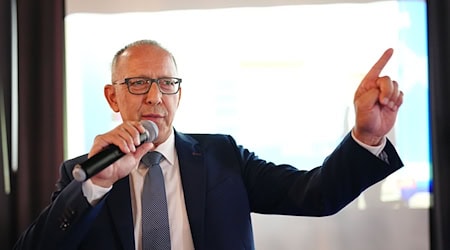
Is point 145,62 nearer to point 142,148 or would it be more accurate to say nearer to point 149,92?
point 149,92

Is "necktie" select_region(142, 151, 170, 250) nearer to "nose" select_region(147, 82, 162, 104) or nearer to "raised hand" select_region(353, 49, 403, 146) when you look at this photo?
"nose" select_region(147, 82, 162, 104)

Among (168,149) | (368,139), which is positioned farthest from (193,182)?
(368,139)

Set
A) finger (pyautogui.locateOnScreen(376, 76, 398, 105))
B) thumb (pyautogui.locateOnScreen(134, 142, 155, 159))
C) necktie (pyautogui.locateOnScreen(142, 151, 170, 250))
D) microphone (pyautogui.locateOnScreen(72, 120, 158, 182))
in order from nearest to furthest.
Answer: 1. microphone (pyautogui.locateOnScreen(72, 120, 158, 182))
2. finger (pyautogui.locateOnScreen(376, 76, 398, 105))
3. thumb (pyautogui.locateOnScreen(134, 142, 155, 159))
4. necktie (pyautogui.locateOnScreen(142, 151, 170, 250))

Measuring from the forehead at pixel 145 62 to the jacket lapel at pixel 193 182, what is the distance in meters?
0.23

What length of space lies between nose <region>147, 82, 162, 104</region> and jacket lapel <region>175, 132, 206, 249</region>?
192 millimetres

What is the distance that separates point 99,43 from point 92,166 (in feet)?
5.00

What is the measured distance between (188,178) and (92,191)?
33 cm

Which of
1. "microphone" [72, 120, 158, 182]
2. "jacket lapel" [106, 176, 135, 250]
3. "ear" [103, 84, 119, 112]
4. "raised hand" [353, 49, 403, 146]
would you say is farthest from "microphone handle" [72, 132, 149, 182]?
"raised hand" [353, 49, 403, 146]

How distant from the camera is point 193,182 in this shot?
1.51m

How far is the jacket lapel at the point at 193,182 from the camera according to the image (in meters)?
1.45

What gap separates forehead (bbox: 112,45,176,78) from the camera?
1517 millimetres

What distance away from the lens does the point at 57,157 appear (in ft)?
7.95

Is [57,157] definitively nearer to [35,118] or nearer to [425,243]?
[35,118]

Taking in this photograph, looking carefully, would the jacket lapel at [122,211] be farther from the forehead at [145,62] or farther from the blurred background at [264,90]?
the blurred background at [264,90]
